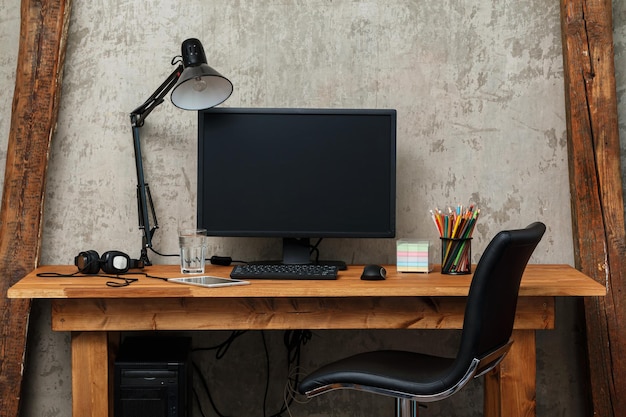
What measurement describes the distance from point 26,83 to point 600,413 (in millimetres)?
2423

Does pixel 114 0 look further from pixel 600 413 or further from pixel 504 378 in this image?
pixel 600 413

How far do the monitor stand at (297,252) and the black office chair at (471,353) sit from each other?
60 cm

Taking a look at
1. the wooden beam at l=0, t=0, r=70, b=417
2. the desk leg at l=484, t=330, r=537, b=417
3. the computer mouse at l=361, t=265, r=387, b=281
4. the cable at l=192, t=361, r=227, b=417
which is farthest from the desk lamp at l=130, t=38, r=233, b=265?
the desk leg at l=484, t=330, r=537, b=417

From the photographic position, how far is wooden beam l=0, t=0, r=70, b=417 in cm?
263

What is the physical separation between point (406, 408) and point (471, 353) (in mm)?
356

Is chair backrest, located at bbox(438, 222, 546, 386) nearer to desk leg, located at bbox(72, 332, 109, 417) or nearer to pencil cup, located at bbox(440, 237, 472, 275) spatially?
pencil cup, located at bbox(440, 237, 472, 275)

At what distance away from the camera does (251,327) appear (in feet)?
Answer: 7.24

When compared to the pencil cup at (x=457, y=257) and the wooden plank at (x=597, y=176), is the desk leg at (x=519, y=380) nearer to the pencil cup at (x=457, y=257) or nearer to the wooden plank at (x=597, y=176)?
the pencil cup at (x=457, y=257)

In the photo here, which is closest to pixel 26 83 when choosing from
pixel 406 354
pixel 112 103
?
pixel 112 103

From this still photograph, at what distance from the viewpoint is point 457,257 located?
8.02 feet

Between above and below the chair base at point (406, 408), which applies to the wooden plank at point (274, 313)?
above

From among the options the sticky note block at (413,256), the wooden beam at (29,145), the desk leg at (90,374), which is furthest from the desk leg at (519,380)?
the wooden beam at (29,145)

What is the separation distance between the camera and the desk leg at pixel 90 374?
7.25 ft

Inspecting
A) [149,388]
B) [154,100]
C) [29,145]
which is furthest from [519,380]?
[29,145]
